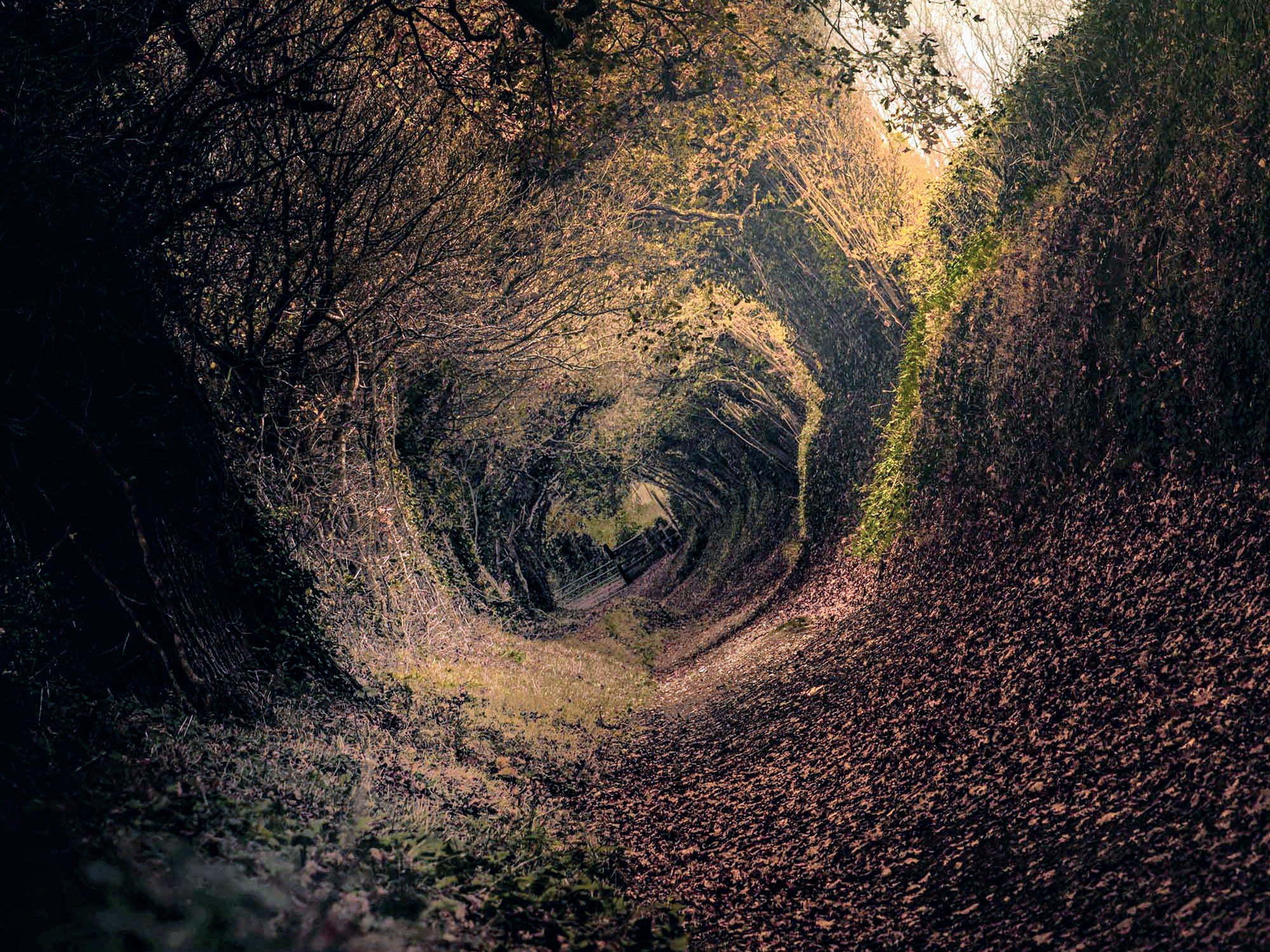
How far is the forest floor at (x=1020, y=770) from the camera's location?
4871 millimetres

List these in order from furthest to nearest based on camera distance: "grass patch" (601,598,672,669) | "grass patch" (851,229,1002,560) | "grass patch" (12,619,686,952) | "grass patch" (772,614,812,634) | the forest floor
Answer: "grass patch" (601,598,672,669) < "grass patch" (851,229,1002,560) < "grass patch" (772,614,812,634) < the forest floor < "grass patch" (12,619,686,952)

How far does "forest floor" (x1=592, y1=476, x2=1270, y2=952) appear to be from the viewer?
16.0ft

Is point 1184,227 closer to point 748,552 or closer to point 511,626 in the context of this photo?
point 511,626

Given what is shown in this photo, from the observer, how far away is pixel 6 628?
5922mm

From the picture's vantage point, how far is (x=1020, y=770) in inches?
253

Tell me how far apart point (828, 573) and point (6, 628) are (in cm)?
1405

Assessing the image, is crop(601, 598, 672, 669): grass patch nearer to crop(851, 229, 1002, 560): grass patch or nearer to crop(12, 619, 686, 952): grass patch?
crop(851, 229, 1002, 560): grass patch

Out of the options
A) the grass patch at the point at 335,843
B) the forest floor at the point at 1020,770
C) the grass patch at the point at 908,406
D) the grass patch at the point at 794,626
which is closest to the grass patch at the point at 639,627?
the grass patch at the point at 794,626

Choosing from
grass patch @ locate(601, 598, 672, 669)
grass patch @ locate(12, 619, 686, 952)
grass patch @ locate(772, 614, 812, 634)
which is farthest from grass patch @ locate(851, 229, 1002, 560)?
grass patch @ locate(12, 619, 686, 952)

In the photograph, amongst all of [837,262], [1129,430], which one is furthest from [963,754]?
[837,262]

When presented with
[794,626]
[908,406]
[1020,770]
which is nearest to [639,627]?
[794,626]

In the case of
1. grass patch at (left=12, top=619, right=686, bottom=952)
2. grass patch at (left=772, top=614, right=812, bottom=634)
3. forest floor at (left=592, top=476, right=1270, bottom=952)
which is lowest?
grass patch at (left=772, top=614, right=812, bottom=634)

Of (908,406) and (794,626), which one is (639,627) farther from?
(908,406)

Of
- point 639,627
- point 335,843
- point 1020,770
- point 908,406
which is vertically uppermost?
point 335,843
